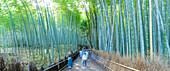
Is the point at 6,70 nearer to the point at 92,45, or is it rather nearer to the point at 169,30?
the point at 169,30

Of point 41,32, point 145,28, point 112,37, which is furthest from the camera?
point 41,32

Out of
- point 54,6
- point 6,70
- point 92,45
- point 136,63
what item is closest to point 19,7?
point 54,6

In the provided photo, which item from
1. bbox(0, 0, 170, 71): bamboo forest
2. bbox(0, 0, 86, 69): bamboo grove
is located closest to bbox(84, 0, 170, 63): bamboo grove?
bbox(0, 0, 170, 71): bamboo forest

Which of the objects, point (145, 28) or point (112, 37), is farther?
point (112, 37)

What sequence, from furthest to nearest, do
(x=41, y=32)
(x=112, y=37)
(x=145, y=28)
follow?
(x=41, y=32), (x=112, y=37), (x=145, y=28)

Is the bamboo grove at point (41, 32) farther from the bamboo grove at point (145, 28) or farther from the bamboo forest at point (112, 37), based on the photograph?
Result: the bamboo grove at point (145, 28)

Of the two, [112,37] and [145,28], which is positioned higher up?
[145,28]

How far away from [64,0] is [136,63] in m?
8.25

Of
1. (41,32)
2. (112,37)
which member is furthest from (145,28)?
(41,32)

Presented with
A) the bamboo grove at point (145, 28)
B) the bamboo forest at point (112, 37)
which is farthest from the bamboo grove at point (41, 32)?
the bamboo grove at point (145, 28)

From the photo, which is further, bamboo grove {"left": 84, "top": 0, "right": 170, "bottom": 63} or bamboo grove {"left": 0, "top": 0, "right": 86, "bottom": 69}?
bamboo grove {"left": 0, "top": 0, "right": 86, "bottom": 69}

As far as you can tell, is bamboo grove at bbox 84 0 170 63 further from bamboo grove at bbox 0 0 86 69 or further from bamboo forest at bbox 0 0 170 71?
bamboo grove at bbox 0 0 86 69

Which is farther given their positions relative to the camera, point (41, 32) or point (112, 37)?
point (41, 32)

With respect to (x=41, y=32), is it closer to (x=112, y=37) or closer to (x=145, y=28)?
(x=112, y=37)
